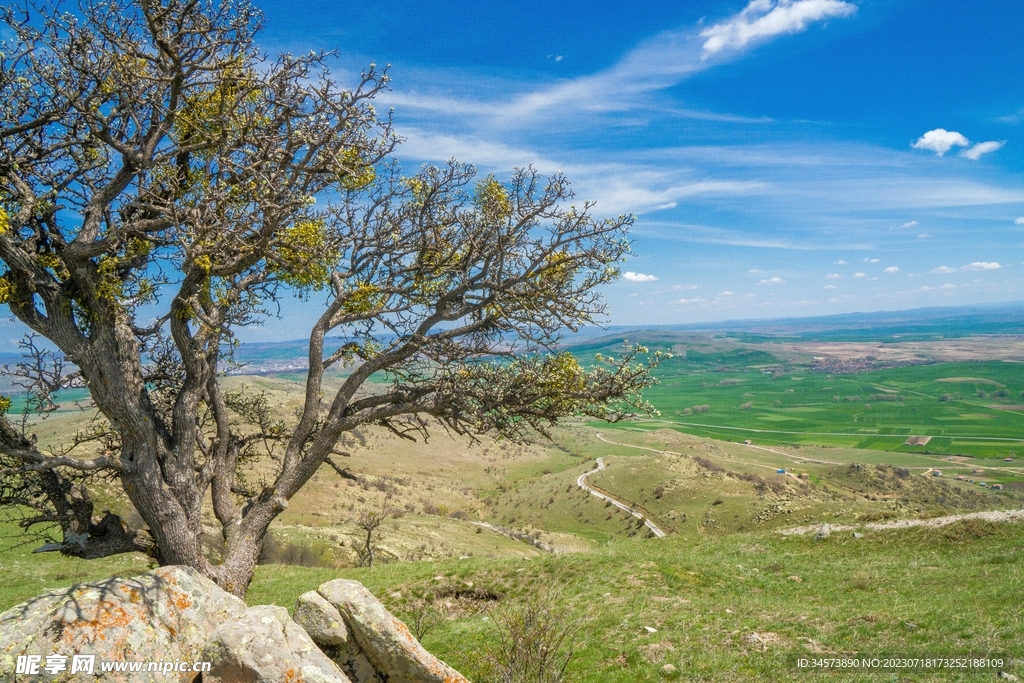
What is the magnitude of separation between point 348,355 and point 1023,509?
31.8m

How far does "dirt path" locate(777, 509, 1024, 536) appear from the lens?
76.9 feet

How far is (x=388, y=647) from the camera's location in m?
9.27

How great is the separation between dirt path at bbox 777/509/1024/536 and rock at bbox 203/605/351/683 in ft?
86.4

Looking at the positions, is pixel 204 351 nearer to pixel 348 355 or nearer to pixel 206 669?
pixel 348 355

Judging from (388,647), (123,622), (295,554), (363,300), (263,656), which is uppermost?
(363,300)

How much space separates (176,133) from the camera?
10906 millimetres

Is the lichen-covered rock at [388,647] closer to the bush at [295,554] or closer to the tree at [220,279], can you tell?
the tree at [220,279]

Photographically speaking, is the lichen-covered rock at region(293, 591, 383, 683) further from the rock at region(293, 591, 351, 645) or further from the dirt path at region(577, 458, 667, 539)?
the dirt path at region(577, 458, 667, 539)

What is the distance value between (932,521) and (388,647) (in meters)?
27.6

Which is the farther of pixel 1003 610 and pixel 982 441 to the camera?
pixel 982 441

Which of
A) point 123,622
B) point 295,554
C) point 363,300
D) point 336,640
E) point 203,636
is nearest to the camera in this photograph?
point 123,622

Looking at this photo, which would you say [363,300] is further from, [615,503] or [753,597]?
[615,503]

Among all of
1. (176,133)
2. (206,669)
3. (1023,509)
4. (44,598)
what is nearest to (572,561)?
(206,669)

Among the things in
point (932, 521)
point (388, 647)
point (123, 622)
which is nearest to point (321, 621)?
point (388, 647)
